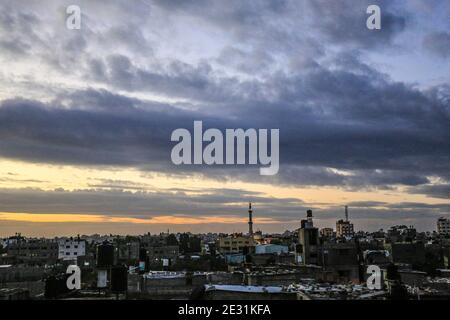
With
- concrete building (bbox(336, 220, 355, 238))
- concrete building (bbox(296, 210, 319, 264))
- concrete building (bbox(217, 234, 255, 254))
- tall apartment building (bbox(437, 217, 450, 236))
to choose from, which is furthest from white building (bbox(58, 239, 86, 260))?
tall apartment building (bbox(437, 217, 450, 236))

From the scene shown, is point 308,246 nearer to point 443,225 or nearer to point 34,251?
point 34,251

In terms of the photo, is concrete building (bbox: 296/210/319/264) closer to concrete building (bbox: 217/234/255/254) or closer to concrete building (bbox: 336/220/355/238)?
concrete building (bbox: 217/234/255/254)

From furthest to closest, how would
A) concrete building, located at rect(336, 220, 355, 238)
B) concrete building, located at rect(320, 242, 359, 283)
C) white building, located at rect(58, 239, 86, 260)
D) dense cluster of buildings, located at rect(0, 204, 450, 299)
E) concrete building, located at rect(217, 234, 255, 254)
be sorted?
concrete building, located at rect(336, 220, 355, 238)
concrete building, located at rect(217, 234, 255, 254)
white building, located at rect(58, 239, 86, 260)
concrete building, located at rect(320, 242, 359, 283)
dense cluster of buildings, located at rect(0, 204, 450, 299)

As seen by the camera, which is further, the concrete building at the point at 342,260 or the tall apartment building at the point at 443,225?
the tall apartment building at the point at 443,225

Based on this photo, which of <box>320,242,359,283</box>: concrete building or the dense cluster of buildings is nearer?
the dense cluster of buildings

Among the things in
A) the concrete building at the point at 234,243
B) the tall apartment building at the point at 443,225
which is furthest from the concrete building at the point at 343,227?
the concrete building at the point at 234,243

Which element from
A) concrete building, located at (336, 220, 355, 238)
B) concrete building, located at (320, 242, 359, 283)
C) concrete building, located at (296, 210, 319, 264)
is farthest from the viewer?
concrete building, located at (336, 220, 355, 238)

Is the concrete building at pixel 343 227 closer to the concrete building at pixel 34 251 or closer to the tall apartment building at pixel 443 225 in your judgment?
the tall apartment building at pixel 443 225

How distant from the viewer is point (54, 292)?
20188 millimetres

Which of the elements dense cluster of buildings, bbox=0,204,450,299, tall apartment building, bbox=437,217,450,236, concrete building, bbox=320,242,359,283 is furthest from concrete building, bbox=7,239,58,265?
tall apartment building, bbox=437,217,450,236

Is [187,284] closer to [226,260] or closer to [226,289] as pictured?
[226,289]

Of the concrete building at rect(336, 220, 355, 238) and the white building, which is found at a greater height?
the concrete building at rect(336, 220, 355, 238)

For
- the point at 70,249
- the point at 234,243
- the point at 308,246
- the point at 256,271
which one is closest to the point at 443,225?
the point at 234,243
